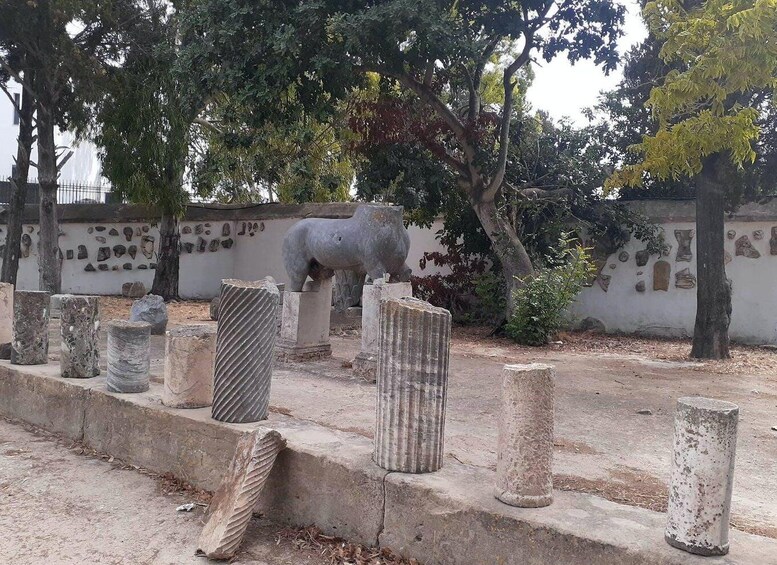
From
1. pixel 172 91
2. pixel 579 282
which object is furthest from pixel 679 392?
pixel 172 91

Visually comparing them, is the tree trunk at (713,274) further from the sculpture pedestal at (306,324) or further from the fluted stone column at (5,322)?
the fluted stone column at (5,322)

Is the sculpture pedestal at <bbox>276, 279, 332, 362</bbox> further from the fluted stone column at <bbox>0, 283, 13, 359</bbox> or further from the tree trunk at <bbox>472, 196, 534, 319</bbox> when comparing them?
the tree trunk at <bbox>472, 196, 534, 319</bbox>

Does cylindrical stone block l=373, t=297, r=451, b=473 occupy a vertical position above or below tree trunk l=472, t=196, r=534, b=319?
below

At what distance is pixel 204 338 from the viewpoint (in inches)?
183

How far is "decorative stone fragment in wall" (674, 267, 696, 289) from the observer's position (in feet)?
35.5

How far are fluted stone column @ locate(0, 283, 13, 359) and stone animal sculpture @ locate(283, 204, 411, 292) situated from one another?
2805 mm

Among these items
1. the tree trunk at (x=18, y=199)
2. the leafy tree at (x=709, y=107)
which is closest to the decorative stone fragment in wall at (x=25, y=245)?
the tree trunk at (x=18, y=199)

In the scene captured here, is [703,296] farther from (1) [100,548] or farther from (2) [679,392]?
(1) [100,548]

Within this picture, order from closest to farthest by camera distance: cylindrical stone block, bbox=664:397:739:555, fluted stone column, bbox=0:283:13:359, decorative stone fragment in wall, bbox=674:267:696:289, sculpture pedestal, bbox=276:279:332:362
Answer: cylindrical stone block, bbox=664:397:739:555, fluted stone column, bbox=0:283:13:359, sculpture pedestal, bbox=276:279:332:362, decorative stone fragment in wall, bbox=674:267:696:289

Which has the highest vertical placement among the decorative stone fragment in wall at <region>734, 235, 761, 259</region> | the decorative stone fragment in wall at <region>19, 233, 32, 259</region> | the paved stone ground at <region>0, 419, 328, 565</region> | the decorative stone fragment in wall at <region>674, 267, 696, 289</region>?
the decorative stone fragment in wall at <region>734, 235, 761, 259</region>

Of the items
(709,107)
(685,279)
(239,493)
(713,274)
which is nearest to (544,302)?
(713,274)

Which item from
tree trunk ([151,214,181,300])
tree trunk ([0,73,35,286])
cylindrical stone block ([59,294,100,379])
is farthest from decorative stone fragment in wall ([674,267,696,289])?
tree trunk ([0,73,35,286])

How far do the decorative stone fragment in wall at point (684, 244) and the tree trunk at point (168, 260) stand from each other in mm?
9372

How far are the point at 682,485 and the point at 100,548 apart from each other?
9.06 feet
